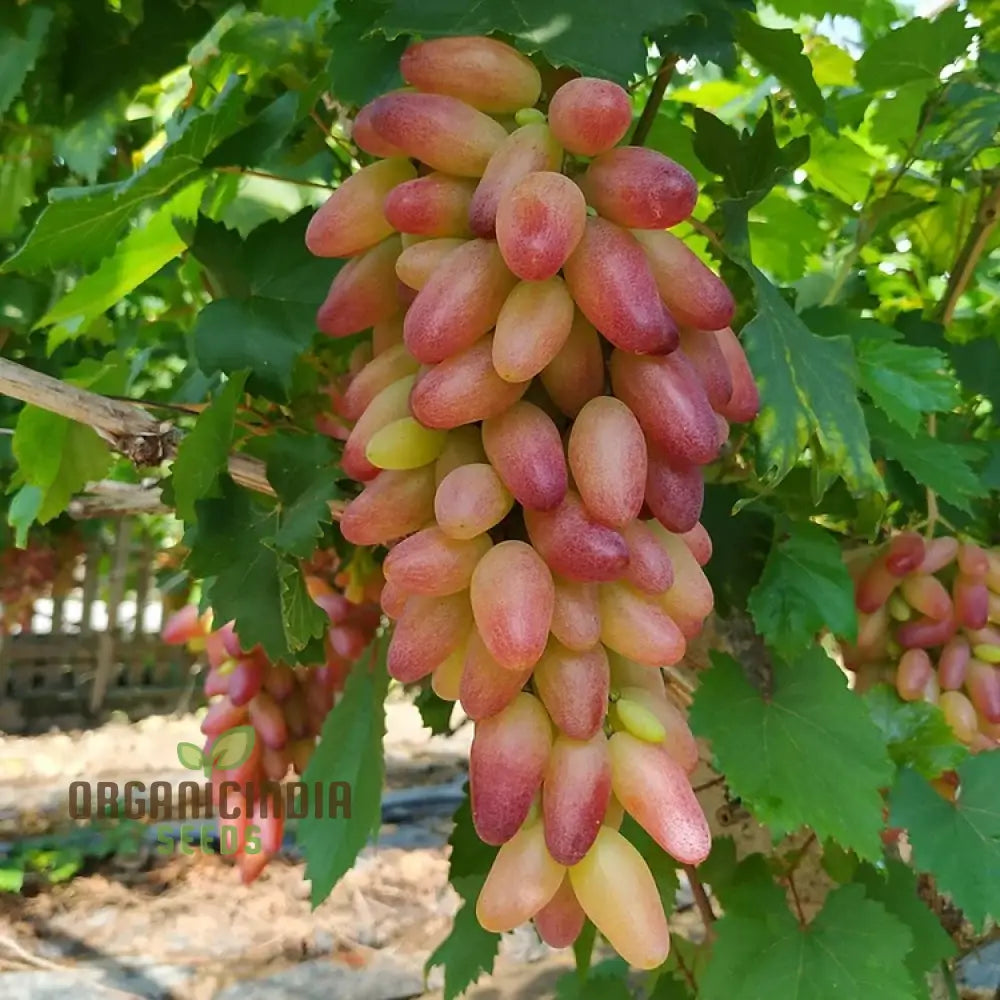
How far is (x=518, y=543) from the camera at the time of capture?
352 millimetres

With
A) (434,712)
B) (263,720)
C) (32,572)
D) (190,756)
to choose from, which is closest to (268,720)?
(263,720)

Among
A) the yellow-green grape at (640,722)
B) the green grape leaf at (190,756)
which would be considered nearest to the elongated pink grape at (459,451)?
the yellow-green grape at (640,722)

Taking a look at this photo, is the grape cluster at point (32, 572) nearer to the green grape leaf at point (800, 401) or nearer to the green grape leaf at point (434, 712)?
the green grape leaf at point (434, 712)

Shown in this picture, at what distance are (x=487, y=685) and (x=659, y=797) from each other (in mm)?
70

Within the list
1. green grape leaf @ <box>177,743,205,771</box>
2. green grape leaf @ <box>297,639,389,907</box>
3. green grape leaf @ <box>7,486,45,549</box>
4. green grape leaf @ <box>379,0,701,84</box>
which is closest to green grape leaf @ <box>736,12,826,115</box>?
green grape leaf @ <box>379,0,701,84</box>

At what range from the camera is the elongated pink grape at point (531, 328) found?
13.3 inches

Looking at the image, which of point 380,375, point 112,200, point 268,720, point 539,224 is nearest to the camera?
point 539,224

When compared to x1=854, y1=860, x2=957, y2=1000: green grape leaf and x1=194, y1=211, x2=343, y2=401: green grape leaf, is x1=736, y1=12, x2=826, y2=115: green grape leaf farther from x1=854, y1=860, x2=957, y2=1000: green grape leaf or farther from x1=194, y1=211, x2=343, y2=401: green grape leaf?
x1=854, y1=860, x2=957, y2=1000: green grape leaf

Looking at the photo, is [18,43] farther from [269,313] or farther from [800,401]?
[800,401]

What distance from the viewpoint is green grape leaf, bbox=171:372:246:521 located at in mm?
550

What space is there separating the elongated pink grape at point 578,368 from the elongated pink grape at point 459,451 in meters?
0.04

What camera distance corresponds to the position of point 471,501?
35cm

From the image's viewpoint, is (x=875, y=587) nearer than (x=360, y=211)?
No

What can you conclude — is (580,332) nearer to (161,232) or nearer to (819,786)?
(819,786)
